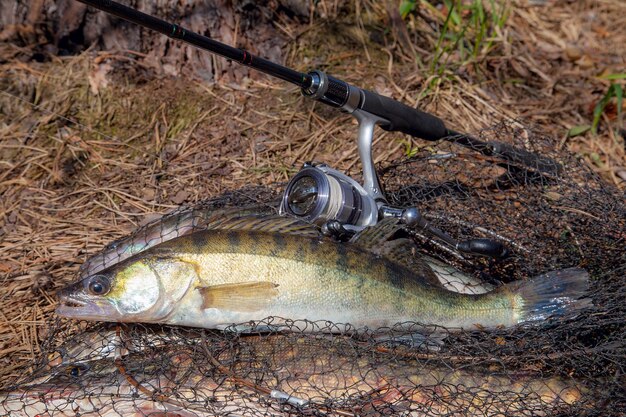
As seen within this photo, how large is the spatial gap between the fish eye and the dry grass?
0.90 meters

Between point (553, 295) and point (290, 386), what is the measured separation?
52.1 inches

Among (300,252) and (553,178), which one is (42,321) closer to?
(300,252)

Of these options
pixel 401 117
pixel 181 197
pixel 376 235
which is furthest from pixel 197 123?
pixel 376 235

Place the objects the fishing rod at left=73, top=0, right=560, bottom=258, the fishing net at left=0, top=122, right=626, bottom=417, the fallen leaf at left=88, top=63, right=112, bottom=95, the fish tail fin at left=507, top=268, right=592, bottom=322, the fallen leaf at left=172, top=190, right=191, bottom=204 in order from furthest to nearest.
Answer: the fallen leaf at left=88, top=63, right=112, bottom=95 → the fallen leaf at left=172, top=190, right=191, bottom=204 → the fishing rod at left=73, top=0, right=560, bottom=258 → the fish tail fin at left=507, top=268, right=592, bottom=322 → the fishing net at left=0, top=122, right=626, bottom=417

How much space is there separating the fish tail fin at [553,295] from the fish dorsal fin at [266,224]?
1041 millimetres

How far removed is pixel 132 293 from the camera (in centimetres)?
318

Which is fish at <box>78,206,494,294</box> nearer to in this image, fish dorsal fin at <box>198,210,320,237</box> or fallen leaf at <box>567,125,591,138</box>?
fish dorsal fin at <box>198,210,320,237</box>

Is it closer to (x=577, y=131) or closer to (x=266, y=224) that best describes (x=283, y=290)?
(x=266, y=224)

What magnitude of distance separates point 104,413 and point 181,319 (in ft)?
1.68

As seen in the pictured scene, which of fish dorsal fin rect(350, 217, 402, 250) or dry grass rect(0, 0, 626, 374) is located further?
dry grass rect(0, 0, 626, 374)

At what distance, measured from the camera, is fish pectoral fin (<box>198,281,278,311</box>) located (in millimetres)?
3154

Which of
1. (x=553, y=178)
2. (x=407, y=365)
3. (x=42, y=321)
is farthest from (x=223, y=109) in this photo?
(x=407, y=365)

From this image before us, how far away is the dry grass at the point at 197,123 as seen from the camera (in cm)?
443

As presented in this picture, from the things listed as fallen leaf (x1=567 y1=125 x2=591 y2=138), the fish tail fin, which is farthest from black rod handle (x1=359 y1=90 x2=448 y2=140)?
fallen leaf (x1=567 y1=125 x2=591 y2=138)
